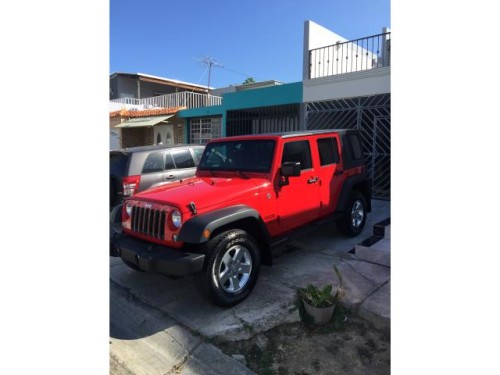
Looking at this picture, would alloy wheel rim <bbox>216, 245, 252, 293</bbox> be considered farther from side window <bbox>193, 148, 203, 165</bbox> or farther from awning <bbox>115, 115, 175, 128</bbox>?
awning <bbox>115, 115, 175, 128</bbox>

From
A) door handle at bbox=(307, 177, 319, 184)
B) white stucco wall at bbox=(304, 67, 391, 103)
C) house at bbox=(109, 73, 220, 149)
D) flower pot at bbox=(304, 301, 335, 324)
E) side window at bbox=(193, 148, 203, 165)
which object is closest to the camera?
flower pot at bbox=(304, 301, 335, 324)

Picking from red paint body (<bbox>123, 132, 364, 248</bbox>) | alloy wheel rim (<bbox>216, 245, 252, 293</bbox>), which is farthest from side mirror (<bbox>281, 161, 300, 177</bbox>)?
alloy wheel rim (<bbox>216, 245, 252, 293</bbox>)

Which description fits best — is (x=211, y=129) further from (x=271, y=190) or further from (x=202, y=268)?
(x=202, y=268)

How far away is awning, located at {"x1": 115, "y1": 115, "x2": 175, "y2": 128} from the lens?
55.5 ft

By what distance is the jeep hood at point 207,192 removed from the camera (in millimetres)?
3678

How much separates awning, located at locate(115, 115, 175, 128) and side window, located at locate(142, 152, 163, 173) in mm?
10133

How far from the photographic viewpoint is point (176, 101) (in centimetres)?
2052

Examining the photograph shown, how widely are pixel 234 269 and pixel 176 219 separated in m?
0.81

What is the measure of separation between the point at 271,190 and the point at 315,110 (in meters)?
7.07

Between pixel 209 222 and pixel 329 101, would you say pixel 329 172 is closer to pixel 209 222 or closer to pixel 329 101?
pixel 209 222

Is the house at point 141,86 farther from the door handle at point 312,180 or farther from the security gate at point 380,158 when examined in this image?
the door handle at point 312,180

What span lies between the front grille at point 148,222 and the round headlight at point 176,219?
0.11 metres

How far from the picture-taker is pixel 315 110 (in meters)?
10.8

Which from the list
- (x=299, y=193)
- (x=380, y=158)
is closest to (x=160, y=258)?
(x=299, y=193)
